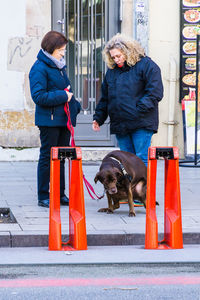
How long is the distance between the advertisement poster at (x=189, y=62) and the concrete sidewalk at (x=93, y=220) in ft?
7.71

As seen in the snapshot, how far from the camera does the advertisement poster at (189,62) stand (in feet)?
38.8

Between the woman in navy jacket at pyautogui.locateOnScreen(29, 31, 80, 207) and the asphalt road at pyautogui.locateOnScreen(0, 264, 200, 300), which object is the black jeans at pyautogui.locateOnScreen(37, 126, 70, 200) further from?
the asphalt road at pyautogui.locateOnScreen(0, 264, 200, 300)

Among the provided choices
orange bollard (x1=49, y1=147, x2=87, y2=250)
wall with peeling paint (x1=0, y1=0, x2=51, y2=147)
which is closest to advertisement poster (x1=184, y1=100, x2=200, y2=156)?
wall with peeling paint (x1=0, y1=0, x2=51, y2=147)

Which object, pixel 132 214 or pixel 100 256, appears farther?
pixel 132 214

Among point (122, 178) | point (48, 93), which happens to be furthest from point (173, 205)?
point (48, 93)

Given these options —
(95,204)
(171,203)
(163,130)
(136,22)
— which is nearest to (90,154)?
(163,130)

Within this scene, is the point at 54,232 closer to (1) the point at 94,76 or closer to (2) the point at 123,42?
(2) the point at 123,42

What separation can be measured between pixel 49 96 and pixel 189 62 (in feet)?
16.4

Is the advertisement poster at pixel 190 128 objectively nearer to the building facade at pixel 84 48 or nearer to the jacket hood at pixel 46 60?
the building facade at pixel 84 48

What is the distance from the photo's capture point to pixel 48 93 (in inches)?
291

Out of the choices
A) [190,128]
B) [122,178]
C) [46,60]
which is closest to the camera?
[122,178]

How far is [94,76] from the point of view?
1215 centimetres

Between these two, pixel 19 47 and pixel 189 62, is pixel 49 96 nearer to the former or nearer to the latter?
pixel 19 47


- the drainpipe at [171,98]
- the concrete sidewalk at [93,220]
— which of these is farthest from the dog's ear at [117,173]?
the drainpipe at [171,98]
